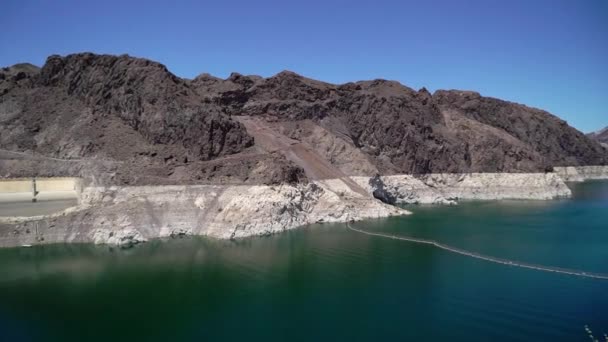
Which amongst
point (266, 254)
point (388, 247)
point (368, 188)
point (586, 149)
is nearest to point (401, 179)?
point (368, 188)

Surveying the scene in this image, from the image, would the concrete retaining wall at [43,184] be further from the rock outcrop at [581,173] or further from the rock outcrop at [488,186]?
the rock outcrop at [581,173]

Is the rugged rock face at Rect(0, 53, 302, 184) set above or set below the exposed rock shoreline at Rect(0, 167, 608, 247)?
above

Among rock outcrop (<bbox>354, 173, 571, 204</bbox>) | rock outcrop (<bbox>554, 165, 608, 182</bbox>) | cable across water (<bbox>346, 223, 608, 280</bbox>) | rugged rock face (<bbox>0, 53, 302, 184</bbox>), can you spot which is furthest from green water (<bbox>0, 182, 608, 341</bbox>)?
rock outcrop (<bbox>554, 165, 608, 182</bbox>)

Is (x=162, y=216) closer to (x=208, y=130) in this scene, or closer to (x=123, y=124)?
(x=208, y=130)

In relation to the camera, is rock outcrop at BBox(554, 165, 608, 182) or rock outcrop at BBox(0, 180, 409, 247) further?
rock outcrop at BBox(554, 165, 608, 182)

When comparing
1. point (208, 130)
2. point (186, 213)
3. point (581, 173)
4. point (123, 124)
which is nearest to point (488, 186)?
point (208, 130)

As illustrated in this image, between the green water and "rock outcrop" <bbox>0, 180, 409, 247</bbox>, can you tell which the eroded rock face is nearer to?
"rock outcrop" <bbox>0, 180, 409, 247</bbox>
